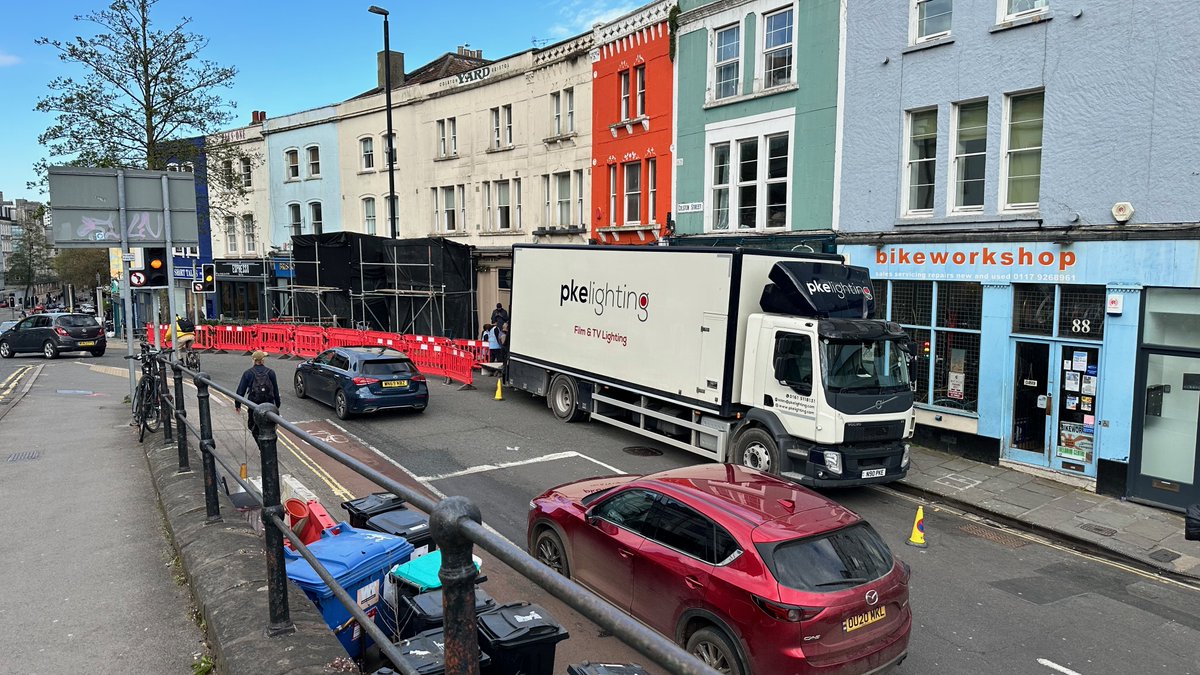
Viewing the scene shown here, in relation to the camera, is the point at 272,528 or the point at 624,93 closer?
the point at 272,528

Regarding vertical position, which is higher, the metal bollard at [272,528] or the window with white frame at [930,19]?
the window with white frame at [930,19]

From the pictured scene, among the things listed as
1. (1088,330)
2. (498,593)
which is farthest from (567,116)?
(498,593)

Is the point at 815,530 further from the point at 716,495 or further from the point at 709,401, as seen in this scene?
the point at 709,401

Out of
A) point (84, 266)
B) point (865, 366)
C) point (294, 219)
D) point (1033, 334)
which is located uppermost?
point (294, 219)

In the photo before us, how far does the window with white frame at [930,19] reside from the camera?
15.0m

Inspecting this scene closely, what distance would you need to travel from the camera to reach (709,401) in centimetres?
1289

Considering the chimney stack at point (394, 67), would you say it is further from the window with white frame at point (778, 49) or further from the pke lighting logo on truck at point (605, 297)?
the pke lighting logo on truck at point (605, 297)

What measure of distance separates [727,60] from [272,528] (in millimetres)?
18891

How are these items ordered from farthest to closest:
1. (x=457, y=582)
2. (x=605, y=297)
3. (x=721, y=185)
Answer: (x=721, y=185)
(x=605, y=297)
(x=457, y=582)

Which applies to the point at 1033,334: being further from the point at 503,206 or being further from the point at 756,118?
the point at 503,206

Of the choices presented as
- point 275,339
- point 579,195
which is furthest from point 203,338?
point 579,195

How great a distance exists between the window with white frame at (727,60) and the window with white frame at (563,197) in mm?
7710

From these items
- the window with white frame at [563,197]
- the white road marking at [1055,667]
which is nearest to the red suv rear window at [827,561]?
the white road marking at [1055,667]

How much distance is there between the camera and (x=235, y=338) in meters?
32.0
